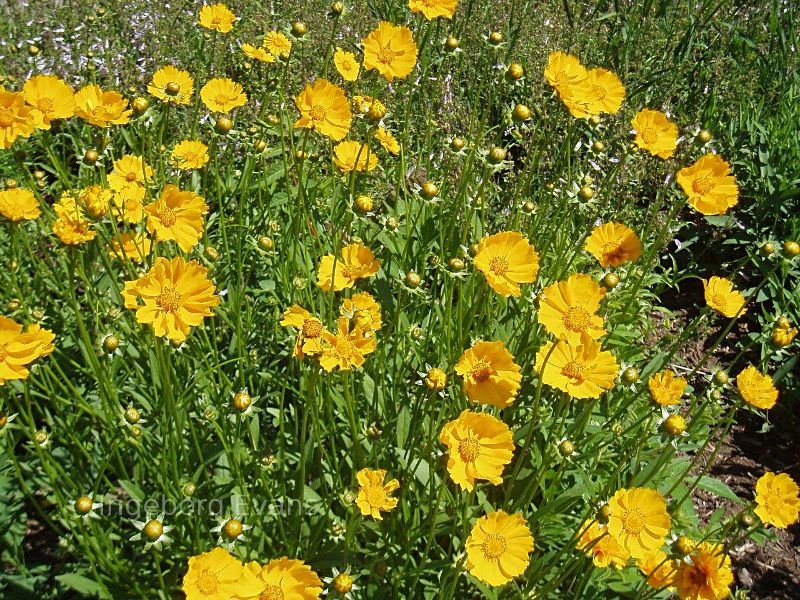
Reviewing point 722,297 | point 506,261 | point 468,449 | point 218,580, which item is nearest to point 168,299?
point 218,580

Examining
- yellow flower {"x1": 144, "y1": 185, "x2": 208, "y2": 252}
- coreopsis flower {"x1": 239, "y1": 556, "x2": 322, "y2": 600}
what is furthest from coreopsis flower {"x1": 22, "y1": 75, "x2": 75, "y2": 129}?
coreopsis flower {"x1": 239, "y1": 556, "x2": 322, "y2": 600}

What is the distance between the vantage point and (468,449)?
58.3 inches

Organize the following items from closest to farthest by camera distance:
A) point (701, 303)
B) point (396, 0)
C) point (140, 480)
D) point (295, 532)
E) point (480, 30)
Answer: point (295, 532) < point (140, 480) < point (701, 303) < point (396, 0) < point (480, 30)

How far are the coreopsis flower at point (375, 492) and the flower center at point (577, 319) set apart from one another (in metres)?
0.52

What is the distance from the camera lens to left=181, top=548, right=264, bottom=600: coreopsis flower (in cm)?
125

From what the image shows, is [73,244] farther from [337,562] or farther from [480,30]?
[480,30]

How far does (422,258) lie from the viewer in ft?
8.50

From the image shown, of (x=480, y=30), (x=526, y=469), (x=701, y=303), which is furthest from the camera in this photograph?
(x=480, y=30)

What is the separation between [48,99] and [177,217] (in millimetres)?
630

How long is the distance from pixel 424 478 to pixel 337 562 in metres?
0.33

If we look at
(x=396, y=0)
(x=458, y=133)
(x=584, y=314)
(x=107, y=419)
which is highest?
(x=396, y=0)

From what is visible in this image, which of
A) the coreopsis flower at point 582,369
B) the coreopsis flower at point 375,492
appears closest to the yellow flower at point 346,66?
the coreopsis flower at point 582,369

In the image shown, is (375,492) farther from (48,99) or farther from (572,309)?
(48,99)

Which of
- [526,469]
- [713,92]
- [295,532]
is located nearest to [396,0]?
[713,92]
